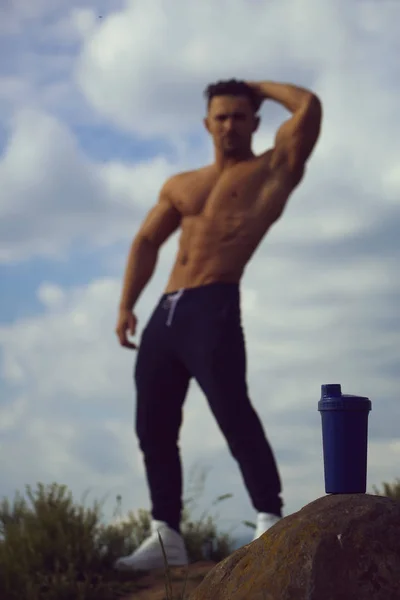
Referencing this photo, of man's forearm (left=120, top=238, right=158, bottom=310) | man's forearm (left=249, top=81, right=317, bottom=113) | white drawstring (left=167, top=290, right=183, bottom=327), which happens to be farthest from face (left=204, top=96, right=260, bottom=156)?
white drawstring (left=167, top=290, right=183, bottom=327)

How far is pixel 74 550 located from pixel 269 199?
2.61 meters

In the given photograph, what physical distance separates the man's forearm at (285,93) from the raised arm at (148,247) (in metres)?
0.88

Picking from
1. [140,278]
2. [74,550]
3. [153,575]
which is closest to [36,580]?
[74,550]

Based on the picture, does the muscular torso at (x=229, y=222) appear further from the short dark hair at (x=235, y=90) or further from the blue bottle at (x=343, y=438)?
the blue bottle at (x=343, y=438)

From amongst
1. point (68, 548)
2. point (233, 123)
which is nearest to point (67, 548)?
point (68, 548)

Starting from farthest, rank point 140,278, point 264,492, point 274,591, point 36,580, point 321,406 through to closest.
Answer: point 140,278 < point 36,580 < point 264,492 < point 321,406 < point 274,591

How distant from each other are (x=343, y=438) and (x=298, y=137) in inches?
137

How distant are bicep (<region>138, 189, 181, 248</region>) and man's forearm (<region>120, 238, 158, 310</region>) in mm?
52

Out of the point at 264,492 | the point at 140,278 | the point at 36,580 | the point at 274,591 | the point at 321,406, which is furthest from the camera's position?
the point at 140,278

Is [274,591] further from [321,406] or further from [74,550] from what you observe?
[74,550]

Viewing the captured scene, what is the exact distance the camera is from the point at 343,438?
274 cm

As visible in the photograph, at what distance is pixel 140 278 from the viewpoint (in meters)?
6.42

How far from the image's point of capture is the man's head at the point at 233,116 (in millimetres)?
6117

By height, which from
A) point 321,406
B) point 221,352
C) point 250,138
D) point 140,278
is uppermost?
point 250,138
